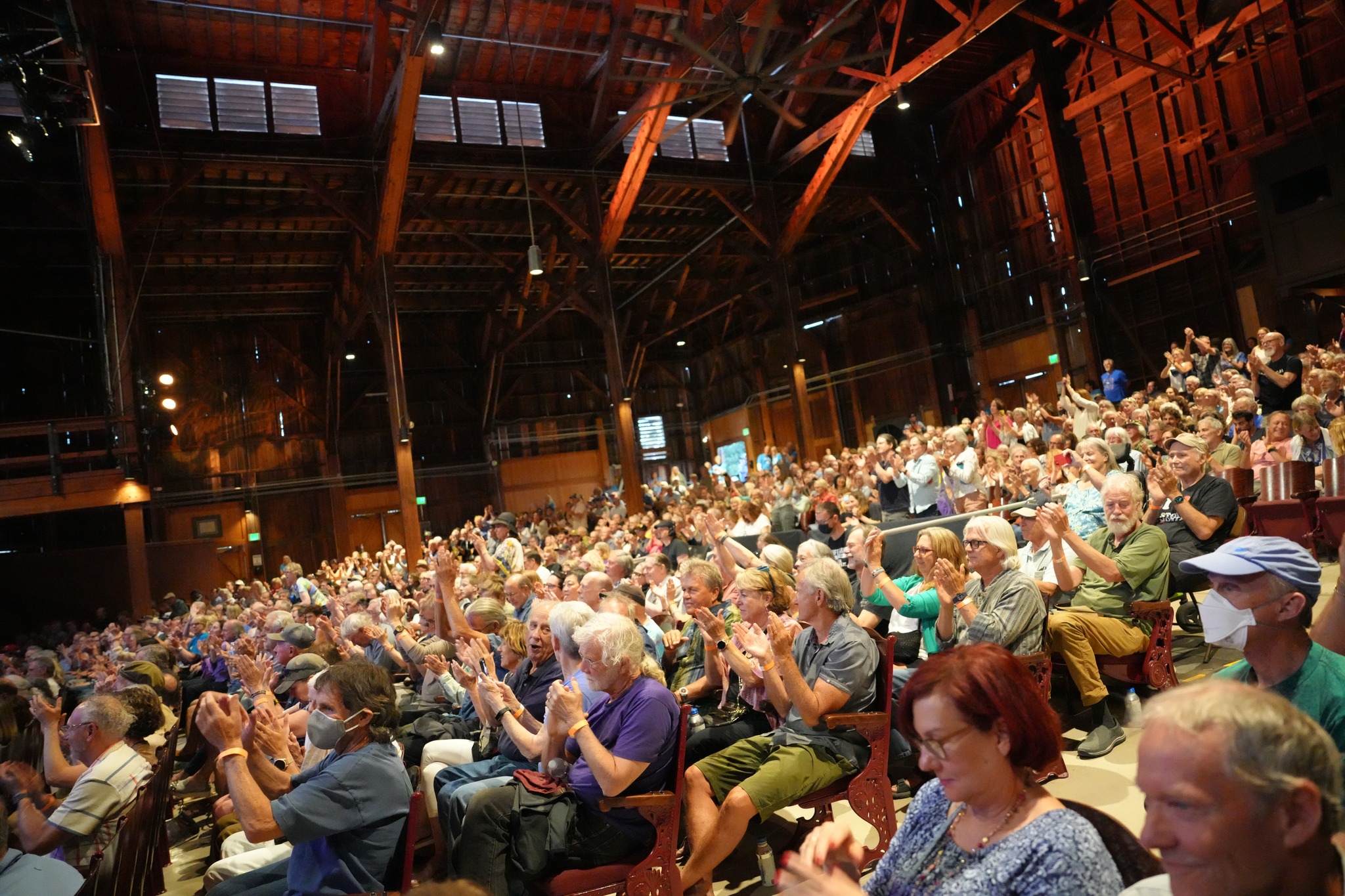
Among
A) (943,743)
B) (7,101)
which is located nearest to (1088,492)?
(943,743)

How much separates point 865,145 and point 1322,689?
1652cm

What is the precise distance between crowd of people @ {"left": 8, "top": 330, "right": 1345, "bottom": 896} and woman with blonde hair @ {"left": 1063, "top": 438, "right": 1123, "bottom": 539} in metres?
0.02

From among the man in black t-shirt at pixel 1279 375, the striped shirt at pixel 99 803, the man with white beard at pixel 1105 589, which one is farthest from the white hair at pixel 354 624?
the man in black t-shirt at pixel 1279 375

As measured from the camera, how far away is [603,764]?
A: 271 centimetres

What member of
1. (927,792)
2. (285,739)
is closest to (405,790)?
(285,739)

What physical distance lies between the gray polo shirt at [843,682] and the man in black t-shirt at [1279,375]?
6281 mm

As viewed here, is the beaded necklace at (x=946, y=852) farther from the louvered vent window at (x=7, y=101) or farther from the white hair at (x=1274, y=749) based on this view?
the louvered vent window at (x=7, y=101)

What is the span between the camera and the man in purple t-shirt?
2.75 meters

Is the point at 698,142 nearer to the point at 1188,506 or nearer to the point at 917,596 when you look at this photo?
the point at 1188,506

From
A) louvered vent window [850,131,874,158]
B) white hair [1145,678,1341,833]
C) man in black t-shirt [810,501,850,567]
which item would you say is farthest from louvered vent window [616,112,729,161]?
white hair [1145,678,1341,833]

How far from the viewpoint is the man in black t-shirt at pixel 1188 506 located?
456 cm

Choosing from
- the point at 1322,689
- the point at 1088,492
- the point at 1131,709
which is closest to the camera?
the point at 1322,689

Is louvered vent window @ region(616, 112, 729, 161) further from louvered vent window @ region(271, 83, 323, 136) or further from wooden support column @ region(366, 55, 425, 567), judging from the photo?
louvered vent window @ region(271, 83, 323, 136)

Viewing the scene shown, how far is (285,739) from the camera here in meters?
2.97
